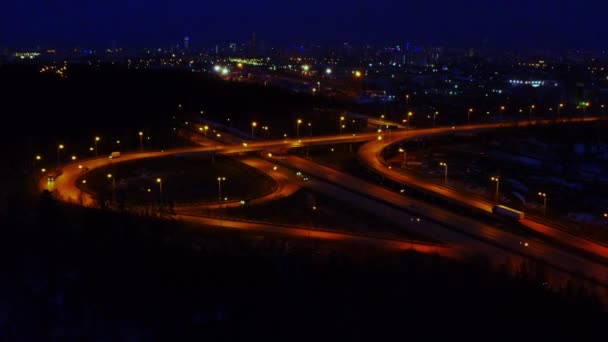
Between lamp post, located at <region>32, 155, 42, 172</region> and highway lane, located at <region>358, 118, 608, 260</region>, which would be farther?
lamp post, located at <region>32, 155, 42, 172</region>

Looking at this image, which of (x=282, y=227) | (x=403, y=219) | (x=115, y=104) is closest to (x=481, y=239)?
(x=403, y=219)

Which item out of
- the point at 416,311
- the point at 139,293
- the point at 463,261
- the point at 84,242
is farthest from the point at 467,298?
the point at 84,242

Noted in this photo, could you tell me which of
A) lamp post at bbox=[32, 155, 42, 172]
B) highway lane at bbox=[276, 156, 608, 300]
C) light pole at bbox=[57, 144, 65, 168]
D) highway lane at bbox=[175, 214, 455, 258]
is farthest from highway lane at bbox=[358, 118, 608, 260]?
lamp post at bbox=[32, 155, 42, 172]

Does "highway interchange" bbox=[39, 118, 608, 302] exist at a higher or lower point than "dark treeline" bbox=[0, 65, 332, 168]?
lower

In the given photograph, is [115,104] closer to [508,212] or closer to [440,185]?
[440,185]

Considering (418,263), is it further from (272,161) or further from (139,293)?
(272,161)

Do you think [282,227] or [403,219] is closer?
[282,227]

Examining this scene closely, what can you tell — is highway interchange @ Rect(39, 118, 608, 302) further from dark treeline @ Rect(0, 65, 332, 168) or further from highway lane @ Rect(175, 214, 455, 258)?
dark treeline @ Rect(0, 65, 332, 168)
